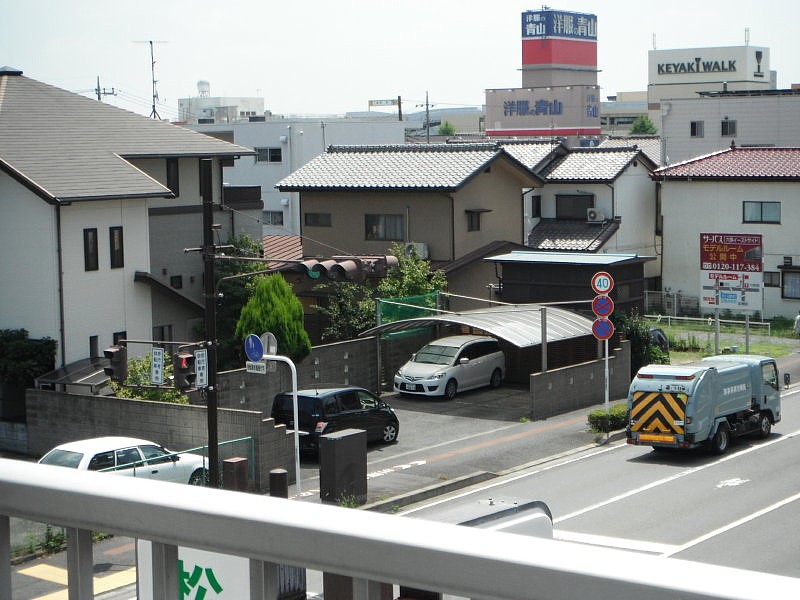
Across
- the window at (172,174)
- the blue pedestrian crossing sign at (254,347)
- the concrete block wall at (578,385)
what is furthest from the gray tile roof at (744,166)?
the blue pedestrian crossing sign at (254,347)

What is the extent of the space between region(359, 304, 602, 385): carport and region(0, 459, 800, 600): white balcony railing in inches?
1027

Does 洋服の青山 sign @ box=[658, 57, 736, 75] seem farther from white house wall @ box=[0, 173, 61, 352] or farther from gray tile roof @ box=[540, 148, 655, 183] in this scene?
white house wall @ box=[0, 173, 61, 352]

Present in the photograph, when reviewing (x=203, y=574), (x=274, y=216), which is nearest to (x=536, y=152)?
(x=274, y=216)

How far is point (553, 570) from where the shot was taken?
1.64 m

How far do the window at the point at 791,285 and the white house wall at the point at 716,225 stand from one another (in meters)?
0.26

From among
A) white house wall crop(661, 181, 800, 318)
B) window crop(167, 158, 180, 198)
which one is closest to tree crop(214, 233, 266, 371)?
window crop(167, 158, 180, 198)

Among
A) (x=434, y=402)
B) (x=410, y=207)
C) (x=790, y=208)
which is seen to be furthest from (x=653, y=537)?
(x=790, y=208)

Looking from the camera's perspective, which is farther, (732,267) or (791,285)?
(791,285)

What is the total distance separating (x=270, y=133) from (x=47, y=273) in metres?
34.6

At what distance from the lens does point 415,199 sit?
3853 cm

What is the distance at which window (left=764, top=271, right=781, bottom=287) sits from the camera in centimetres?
4556

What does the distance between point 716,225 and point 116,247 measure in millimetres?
28404

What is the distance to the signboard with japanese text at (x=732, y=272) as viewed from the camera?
3342 centimetres

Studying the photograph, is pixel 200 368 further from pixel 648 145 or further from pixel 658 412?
pixel 648 145
